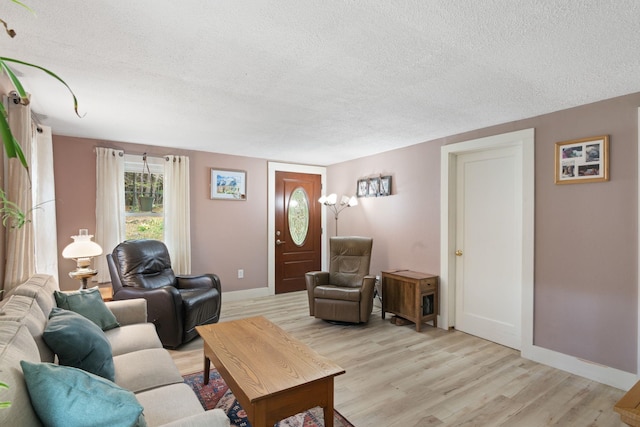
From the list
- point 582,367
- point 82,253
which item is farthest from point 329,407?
point 82,253

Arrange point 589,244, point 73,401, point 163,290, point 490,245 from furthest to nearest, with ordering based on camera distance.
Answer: point 490,245 → point 163,290 → point 589,244 → point 73,401

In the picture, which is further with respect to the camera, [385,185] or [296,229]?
[296,229]

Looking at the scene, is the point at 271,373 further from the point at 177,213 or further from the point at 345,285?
the point at 177,213

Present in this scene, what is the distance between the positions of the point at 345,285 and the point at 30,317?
10.7 feet

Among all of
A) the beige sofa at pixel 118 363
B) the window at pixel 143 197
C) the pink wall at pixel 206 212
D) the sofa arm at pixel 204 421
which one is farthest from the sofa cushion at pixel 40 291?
the window at pixel 143 197

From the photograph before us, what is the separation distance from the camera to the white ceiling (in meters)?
1.52

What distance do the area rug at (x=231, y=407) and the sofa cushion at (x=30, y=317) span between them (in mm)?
1041

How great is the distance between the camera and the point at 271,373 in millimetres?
1808

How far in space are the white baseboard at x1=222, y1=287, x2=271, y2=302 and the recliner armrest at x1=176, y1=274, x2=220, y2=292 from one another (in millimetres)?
1177

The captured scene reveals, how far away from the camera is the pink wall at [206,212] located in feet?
12.6

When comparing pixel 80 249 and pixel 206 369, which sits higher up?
pixel 80 249

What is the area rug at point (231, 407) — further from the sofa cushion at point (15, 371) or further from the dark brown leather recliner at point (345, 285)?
the dark brown leather recliner at point (345, 285)

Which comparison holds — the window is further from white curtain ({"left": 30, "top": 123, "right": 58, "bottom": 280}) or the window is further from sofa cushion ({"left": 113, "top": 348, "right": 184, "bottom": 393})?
sofa cushion ({"left": 113, "top": 348, "right": 184, "bottom": 393})

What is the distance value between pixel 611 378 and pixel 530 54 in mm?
2589
